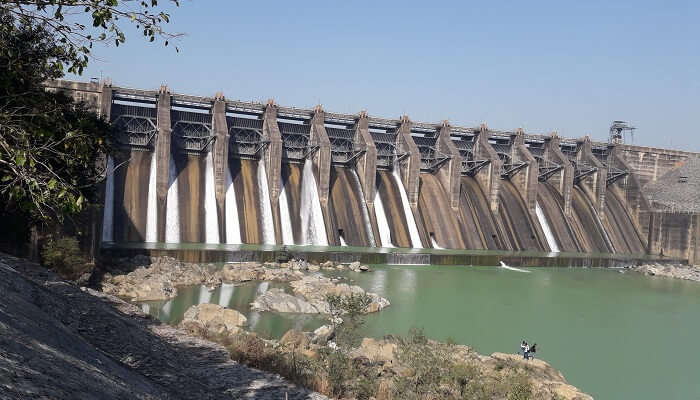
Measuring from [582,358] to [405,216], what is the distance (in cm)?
1931

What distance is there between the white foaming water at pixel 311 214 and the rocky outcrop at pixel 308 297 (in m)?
8.62

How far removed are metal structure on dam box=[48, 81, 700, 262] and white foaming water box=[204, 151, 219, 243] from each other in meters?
0.07

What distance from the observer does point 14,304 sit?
6.73 m

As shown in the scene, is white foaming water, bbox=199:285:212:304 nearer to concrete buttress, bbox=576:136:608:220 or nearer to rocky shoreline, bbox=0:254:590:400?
rocky shoreline, bbox=0:254:590:400

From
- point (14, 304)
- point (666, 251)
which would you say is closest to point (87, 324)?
point (14, 304)

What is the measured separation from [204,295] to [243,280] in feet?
8.79

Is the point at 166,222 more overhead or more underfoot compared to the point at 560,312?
more overhead

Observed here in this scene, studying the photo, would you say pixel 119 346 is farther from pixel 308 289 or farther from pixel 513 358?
pixel 308 289

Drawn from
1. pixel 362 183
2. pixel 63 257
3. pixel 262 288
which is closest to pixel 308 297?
pixel 262 288

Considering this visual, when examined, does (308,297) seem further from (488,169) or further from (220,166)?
(488,169)

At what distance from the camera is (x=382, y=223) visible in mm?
34781

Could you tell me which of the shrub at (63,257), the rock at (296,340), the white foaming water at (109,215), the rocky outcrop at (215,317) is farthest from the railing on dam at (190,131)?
the rock at (296,340)

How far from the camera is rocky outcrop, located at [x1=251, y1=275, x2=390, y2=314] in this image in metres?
19.4

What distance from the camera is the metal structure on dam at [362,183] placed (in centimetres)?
3027
